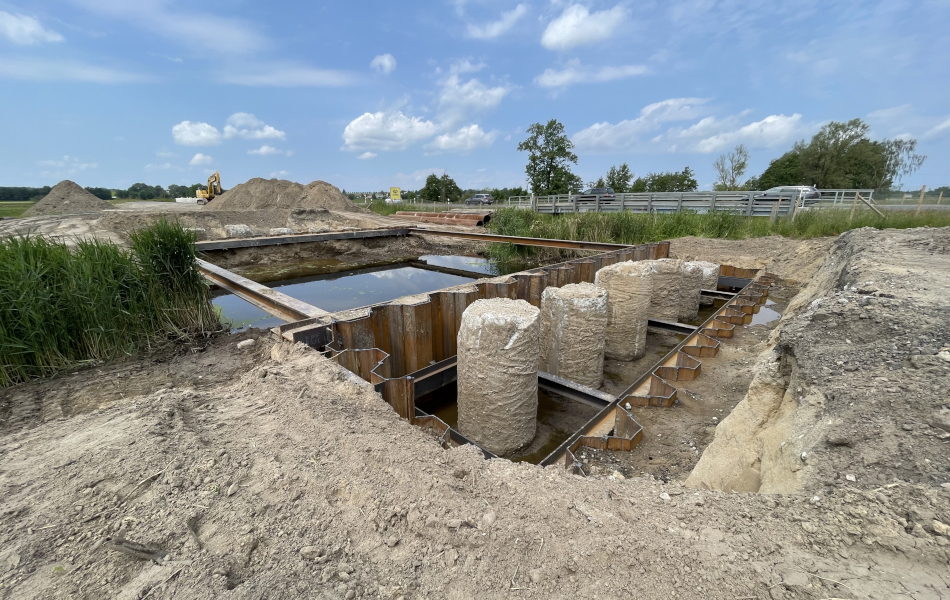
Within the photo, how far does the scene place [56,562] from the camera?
130cm

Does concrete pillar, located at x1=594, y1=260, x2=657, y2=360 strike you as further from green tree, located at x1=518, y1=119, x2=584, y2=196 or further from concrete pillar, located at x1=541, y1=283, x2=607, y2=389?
green tree, located at x1=518, y1=119, x2=584, y2=196

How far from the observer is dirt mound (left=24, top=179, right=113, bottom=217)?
74.7 feet

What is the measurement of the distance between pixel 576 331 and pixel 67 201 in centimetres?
3343

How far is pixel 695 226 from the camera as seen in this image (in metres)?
12.6

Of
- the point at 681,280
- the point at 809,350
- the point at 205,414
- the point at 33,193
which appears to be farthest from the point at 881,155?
the point at 33,193

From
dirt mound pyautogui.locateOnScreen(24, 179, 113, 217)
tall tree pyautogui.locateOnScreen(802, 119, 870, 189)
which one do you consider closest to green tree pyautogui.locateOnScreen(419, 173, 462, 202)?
dirt mound pyautogui.locateOnScreen(24, 179, 113, 217)

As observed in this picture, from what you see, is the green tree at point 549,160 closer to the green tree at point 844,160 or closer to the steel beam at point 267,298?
the green tree at point 844,160

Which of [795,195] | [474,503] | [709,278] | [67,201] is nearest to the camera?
[474,503]

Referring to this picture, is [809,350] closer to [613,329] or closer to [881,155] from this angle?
[613,329]

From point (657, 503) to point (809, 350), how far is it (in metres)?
1.70

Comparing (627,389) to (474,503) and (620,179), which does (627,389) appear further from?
(620,179)

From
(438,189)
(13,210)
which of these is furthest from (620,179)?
(13,210)

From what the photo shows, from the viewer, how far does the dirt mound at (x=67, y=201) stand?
896 inches

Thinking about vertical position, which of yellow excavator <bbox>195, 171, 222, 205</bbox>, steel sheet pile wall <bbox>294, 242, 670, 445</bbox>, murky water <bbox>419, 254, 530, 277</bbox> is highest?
yellow excavator <bbox>195, 171, 222, 205</bbox>
